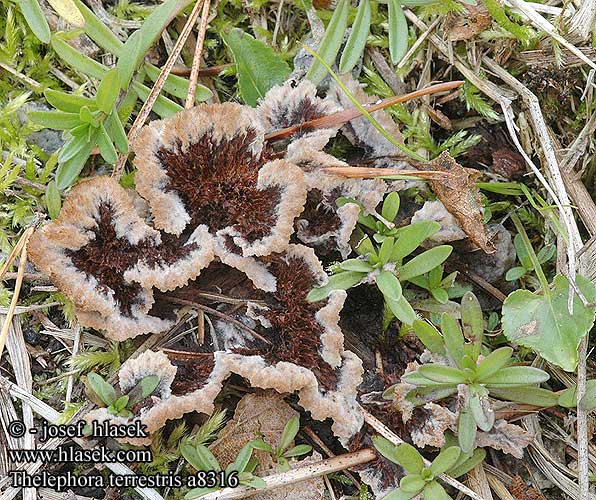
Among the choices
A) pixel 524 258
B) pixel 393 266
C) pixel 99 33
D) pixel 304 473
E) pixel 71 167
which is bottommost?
pixel 304 473

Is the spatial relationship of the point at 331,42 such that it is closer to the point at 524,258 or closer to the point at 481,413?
the point at 524,258

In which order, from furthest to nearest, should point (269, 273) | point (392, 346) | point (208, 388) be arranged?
point (392, 346)
point (269, 273)
point (208, 388)

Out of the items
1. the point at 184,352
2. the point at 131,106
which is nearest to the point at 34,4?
the point at 131,106

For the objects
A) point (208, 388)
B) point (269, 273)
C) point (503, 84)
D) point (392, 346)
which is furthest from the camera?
point (503, 84)

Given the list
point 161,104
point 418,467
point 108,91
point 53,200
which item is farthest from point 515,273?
point 53,200

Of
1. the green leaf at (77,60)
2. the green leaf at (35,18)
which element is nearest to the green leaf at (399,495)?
the green leaf at (77,60)

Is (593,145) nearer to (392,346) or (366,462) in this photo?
(392,346)
